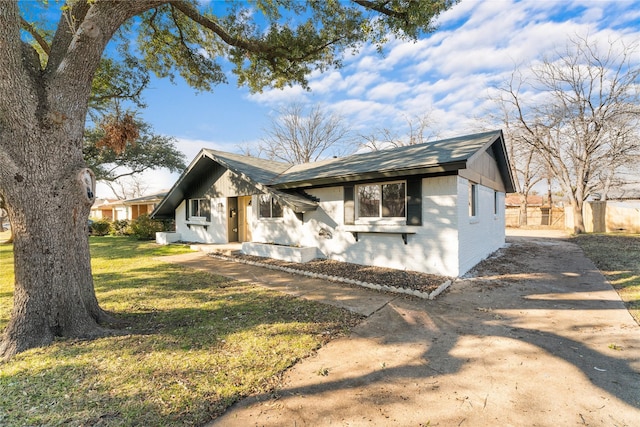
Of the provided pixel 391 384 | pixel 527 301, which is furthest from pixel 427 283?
pixel 391 384

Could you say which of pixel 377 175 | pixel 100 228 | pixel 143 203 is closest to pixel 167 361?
pixel 377 175

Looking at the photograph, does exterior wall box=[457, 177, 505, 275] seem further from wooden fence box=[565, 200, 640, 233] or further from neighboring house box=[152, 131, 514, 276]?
wooden fence box=[565, 200, 640, 233]

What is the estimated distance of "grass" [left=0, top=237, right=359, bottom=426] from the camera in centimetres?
244

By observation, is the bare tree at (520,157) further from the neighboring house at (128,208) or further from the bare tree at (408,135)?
the neighboring house at (128,208)

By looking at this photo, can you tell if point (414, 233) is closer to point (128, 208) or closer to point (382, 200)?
point (382, 200)

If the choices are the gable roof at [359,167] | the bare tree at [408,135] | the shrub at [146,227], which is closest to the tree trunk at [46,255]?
the gable roof at [359,167]

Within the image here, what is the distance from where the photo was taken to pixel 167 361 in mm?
3217

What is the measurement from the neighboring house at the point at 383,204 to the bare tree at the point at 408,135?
56.8 feet

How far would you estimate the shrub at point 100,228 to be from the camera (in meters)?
21.0

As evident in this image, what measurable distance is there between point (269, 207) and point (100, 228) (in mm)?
17641

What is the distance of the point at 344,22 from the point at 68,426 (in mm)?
8599

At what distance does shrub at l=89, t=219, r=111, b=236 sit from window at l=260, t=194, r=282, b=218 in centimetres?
1702

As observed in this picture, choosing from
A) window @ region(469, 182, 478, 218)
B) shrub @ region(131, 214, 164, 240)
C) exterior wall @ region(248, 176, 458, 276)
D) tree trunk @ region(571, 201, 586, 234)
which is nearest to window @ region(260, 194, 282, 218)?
exterior wall @ region(248, 176, 458, 276)

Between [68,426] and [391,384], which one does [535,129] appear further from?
[68,426]
